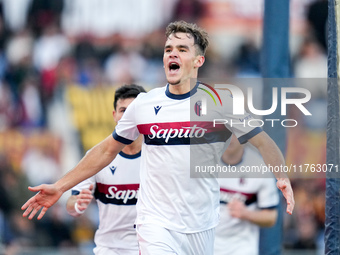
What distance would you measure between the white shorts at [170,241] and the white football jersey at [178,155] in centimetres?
5

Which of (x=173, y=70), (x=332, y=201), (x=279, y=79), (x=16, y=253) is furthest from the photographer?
(x=16, y=253)

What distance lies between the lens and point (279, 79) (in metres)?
7.95

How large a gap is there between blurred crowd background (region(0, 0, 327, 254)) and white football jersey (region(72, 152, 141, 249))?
6.04 meters

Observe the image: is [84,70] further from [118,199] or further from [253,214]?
[253,214]

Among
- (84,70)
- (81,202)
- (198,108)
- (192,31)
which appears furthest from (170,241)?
(84,70)

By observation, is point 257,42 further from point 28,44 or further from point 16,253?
point 16,253

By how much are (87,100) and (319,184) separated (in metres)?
4.79

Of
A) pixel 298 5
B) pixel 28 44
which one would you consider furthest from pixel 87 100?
pixel 298 5

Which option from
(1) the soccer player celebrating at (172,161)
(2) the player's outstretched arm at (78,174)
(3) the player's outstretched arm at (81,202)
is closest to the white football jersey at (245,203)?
(1) the soccer player celebrating at (172,161)

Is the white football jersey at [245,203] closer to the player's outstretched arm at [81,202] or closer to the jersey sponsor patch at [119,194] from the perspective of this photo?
the jersey sponsor patch at [119,194]

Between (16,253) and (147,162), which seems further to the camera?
(16,253)

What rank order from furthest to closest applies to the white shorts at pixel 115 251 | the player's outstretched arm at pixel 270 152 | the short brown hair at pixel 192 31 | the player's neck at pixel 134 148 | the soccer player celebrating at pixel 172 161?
1. the player's neck at pixel 134 148
2. the white shorts at pixel 115 251
3. the short brown hair at pixel 192 31
4. the soccer player celebrating at pixel 172 161
5. the player's outstretched arm at pixel 270 152

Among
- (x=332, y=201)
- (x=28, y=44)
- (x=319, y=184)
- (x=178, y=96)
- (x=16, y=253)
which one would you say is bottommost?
(x=16, y=253)

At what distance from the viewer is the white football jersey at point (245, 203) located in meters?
7.88
